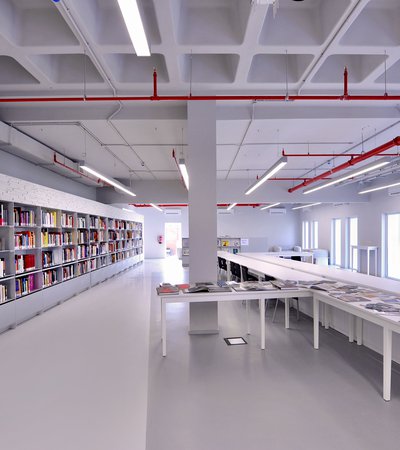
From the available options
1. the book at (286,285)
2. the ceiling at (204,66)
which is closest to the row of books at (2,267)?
the ceiling at (204,66)

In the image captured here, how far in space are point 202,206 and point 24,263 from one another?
3076mm

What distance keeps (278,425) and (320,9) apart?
3.70m

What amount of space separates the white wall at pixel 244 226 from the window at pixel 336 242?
299 centimetres

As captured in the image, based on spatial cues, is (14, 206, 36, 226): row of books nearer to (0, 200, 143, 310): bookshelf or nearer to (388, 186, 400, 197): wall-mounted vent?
(0, 200, 143, 310): bookshelf

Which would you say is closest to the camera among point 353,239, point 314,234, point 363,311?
point 363,311

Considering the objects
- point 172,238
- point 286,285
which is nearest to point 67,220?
point 286,285

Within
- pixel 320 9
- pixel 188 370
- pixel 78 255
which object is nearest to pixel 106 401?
pixel 188 370

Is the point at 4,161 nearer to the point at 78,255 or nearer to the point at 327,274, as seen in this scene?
the point at 78,255

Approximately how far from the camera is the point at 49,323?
4.75 meters

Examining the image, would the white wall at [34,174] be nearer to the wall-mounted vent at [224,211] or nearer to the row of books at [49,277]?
the row of books at [49,277]

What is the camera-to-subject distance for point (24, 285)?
484cm

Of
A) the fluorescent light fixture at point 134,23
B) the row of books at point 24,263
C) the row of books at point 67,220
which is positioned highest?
the fluorescent light fixture at point 134,23

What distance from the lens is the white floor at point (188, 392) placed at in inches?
81.1

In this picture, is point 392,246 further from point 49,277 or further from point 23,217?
point 23,217
